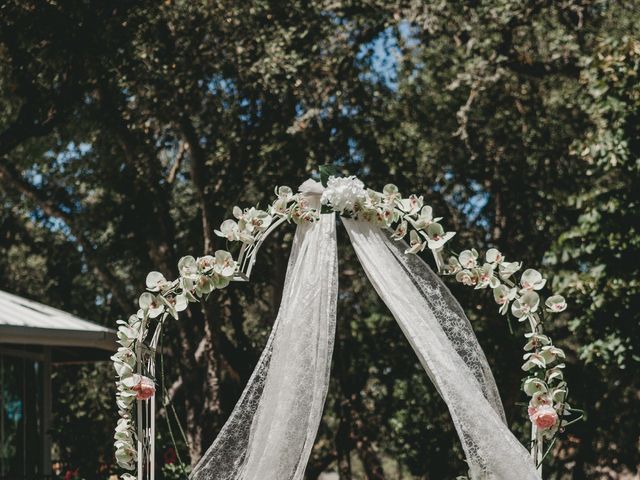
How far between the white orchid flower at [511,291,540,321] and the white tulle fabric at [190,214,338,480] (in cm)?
90

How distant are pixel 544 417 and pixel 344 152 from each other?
7063 millimetres

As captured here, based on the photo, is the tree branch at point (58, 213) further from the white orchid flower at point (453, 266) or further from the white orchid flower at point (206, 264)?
the white orchid flower at point (453, 266)

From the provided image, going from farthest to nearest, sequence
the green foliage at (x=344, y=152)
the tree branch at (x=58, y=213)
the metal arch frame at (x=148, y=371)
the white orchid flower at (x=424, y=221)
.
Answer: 1. the tree branch at (x=58, y=213)
2. the green foliage at (x=344, y=152)
3. the white orchid flower at (x=424, y=221)
4. the metal arch frame at (x=148, y=371)

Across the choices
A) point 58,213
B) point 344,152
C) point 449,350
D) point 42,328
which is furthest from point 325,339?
point 58,213

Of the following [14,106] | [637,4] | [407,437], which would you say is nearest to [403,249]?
[14,106]

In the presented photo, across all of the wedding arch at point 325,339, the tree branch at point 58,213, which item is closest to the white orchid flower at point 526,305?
the wedding arch at point 325,339

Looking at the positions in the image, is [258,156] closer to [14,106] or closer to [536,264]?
[14,106]

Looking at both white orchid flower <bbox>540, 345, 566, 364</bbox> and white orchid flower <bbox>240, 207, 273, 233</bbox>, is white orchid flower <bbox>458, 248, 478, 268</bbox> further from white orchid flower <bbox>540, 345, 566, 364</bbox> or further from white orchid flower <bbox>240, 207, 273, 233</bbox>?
white orchid flower <bbox>240, 207, 273, 233</bbox>

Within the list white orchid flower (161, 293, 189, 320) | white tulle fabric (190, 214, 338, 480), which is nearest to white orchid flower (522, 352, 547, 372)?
white tulle fabric (190, 214, 338, 480)

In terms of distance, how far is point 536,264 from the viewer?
496 inches

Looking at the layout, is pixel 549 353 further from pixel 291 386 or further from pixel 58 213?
pixel 58 213

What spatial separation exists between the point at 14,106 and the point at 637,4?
291 inches

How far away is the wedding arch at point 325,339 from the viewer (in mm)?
4223

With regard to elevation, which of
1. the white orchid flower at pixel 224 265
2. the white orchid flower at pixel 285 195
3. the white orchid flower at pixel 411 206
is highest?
the white orchid flower at pixel 285 195
